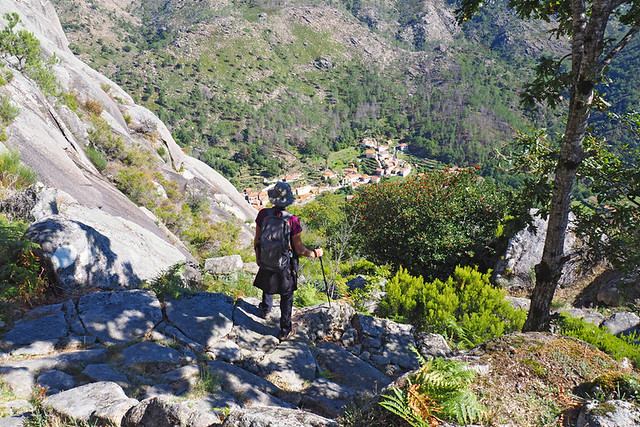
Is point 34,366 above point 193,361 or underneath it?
above

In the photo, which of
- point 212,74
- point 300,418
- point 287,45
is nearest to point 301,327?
point 300,418

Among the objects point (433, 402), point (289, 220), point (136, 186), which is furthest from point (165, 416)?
point (136, 186)

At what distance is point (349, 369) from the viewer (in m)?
4.19

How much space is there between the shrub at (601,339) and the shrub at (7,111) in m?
11.3

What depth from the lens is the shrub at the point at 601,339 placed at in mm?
4055

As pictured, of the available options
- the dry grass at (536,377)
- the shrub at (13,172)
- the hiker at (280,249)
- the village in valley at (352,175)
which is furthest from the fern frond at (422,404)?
the village in valley at (352,175)

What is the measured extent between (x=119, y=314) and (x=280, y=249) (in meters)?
2.05

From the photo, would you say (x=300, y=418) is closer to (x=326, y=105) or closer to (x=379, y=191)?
(x=379, y=191)

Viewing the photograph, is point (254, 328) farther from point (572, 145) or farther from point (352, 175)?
point (352, 175)

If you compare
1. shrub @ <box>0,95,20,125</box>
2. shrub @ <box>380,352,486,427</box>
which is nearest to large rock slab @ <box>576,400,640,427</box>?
shrub @ <box>380,352,486,427</box>

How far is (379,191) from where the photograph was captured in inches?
470

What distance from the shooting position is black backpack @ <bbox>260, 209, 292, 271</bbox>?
4094 millimetres

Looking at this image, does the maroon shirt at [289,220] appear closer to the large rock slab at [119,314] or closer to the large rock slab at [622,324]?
the large rock slab at [119,314]

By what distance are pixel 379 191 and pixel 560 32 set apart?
303 inches
